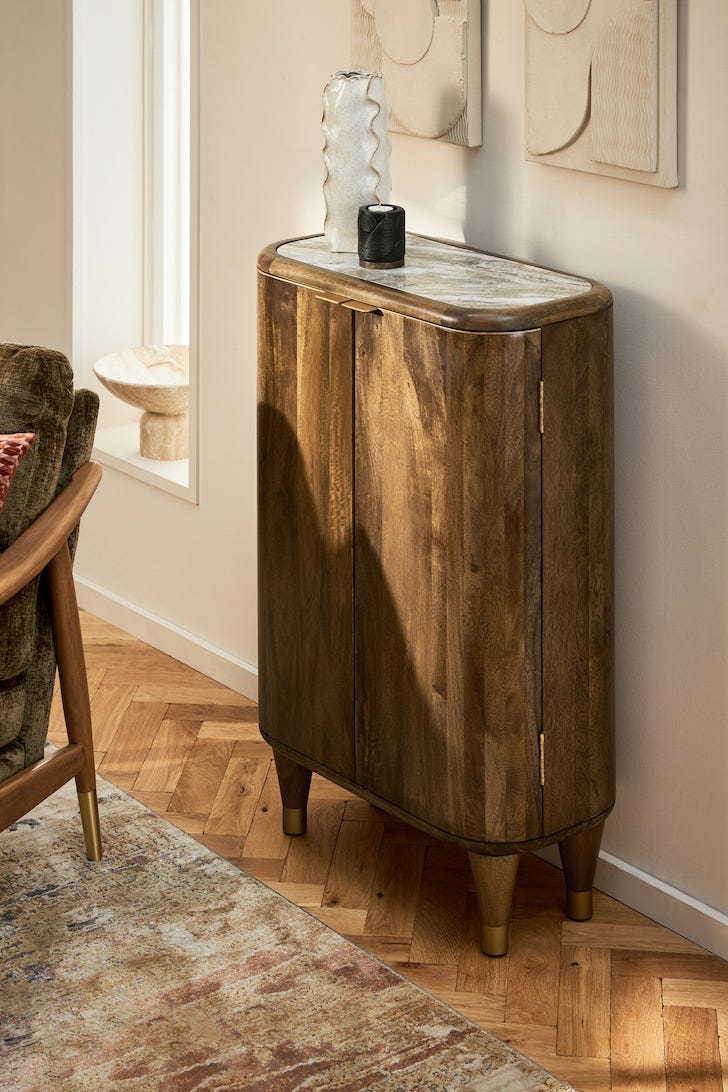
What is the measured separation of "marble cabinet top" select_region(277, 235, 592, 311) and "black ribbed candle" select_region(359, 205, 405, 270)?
0.8 inches

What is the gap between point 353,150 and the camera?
240 cm

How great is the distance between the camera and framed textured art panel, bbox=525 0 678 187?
211cm

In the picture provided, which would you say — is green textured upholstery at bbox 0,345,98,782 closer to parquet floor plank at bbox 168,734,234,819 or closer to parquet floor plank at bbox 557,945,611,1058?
parquet floor plank at bbox 168,734,234,819

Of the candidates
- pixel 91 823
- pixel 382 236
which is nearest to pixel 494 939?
pixel 91 823

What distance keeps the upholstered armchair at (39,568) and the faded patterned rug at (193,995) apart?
19cm

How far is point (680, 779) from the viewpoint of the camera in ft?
7.76

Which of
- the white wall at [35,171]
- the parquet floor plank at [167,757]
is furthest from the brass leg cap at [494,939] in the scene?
the white wall at [35,171]

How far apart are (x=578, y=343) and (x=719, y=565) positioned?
0.40m

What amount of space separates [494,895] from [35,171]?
220 cm

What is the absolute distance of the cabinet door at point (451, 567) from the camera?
2113 mm

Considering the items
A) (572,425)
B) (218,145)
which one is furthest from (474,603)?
(218,145)

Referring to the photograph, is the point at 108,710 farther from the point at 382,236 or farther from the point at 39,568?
the point at 382,236

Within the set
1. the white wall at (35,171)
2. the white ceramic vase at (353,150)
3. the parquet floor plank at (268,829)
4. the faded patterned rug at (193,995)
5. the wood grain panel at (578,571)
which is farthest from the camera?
the white wall at (35,171)

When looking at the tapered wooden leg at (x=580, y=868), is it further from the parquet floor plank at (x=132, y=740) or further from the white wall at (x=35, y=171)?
the white wall at (x=35, y=171)
